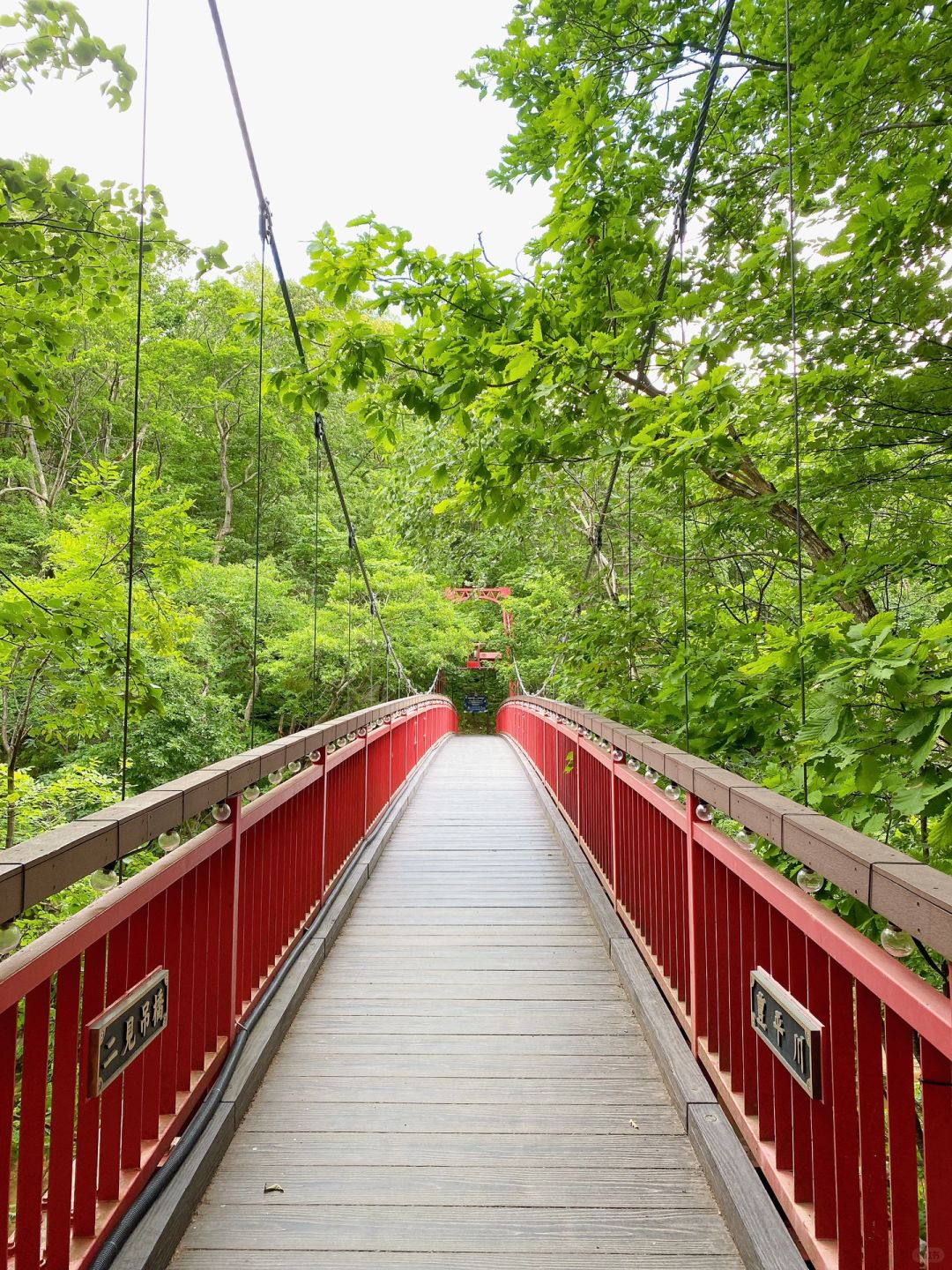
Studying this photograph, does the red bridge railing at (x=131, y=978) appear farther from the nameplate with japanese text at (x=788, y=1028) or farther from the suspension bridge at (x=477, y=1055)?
the nameplate with japanese text at (x=788, y=1028)

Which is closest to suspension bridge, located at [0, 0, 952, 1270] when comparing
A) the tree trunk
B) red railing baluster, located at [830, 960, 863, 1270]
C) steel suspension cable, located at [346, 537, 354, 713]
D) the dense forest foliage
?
red railing baluster, located at [830, 960, 863, 1270]

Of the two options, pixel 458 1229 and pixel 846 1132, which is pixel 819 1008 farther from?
pixel 458 1229

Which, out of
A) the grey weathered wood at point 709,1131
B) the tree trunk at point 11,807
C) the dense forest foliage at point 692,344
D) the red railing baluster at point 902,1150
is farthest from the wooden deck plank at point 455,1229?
the tree trunk at point 11,807

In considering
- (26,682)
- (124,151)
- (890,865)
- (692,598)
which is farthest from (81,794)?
(890,865)

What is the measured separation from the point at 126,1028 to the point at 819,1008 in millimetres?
1312

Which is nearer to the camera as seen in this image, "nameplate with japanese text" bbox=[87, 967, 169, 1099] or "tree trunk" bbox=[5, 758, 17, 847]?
"nameplate with japanese text" bbox=[87, 967, 169, 1099]

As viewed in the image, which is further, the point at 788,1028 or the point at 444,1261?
the point at 444,1261

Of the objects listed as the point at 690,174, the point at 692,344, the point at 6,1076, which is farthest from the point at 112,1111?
the point at 690,174

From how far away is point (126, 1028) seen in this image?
141cm

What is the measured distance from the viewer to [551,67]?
13.8 feet

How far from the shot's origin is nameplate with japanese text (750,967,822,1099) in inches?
51.2

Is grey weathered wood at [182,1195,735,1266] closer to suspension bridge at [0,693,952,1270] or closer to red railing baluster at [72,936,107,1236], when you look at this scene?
suspension bridge at [0,693,952,1270]

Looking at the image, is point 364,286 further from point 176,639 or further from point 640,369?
point 176,639

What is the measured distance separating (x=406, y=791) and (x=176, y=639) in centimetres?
353
